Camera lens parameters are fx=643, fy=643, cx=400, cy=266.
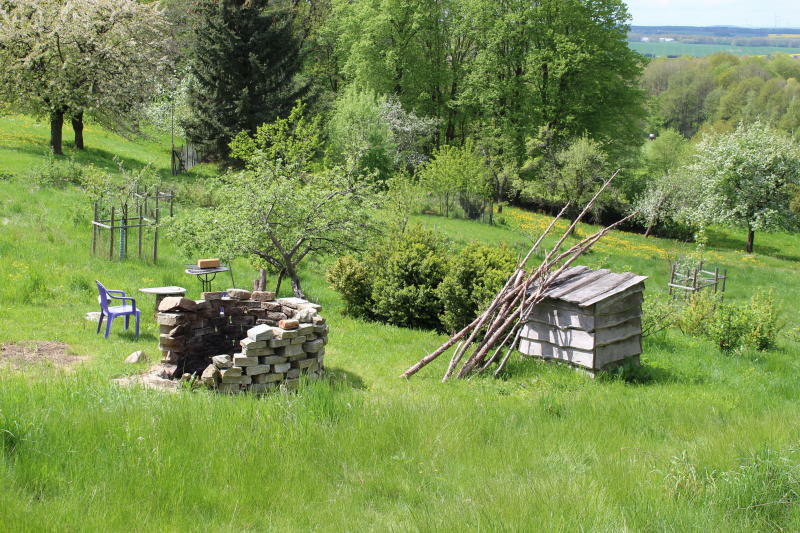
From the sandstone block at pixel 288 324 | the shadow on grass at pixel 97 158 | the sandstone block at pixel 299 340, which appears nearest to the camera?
the sandstone block at pixel 288 324

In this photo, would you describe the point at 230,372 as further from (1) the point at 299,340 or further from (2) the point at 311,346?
(2) the point at 311,346

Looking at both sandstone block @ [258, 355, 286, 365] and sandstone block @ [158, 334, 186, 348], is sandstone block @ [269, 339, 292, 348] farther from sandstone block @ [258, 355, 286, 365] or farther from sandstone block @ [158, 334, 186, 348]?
sandstone block @ [158, 334, 186, 348]

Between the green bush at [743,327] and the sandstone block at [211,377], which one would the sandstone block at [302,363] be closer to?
the sandstone block at [211,377]

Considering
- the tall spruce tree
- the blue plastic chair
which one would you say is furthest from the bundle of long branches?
the tall spruce tree

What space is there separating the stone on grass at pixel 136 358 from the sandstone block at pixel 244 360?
7.72 feet

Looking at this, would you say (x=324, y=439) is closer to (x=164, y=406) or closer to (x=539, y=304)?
(x=164, y=406)

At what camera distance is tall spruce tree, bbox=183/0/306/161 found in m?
34.6

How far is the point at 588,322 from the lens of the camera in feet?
33.2

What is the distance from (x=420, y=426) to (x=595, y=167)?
3347cm

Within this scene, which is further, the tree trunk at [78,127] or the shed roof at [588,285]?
the tree trunk at [78,127]

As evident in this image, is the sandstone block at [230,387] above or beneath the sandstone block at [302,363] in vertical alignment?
beneath

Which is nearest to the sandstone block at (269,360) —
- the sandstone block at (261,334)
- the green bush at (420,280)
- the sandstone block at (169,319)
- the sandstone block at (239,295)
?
the sandstone block at (261,334)

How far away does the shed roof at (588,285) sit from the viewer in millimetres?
10039

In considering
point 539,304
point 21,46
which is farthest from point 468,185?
point 539,304
